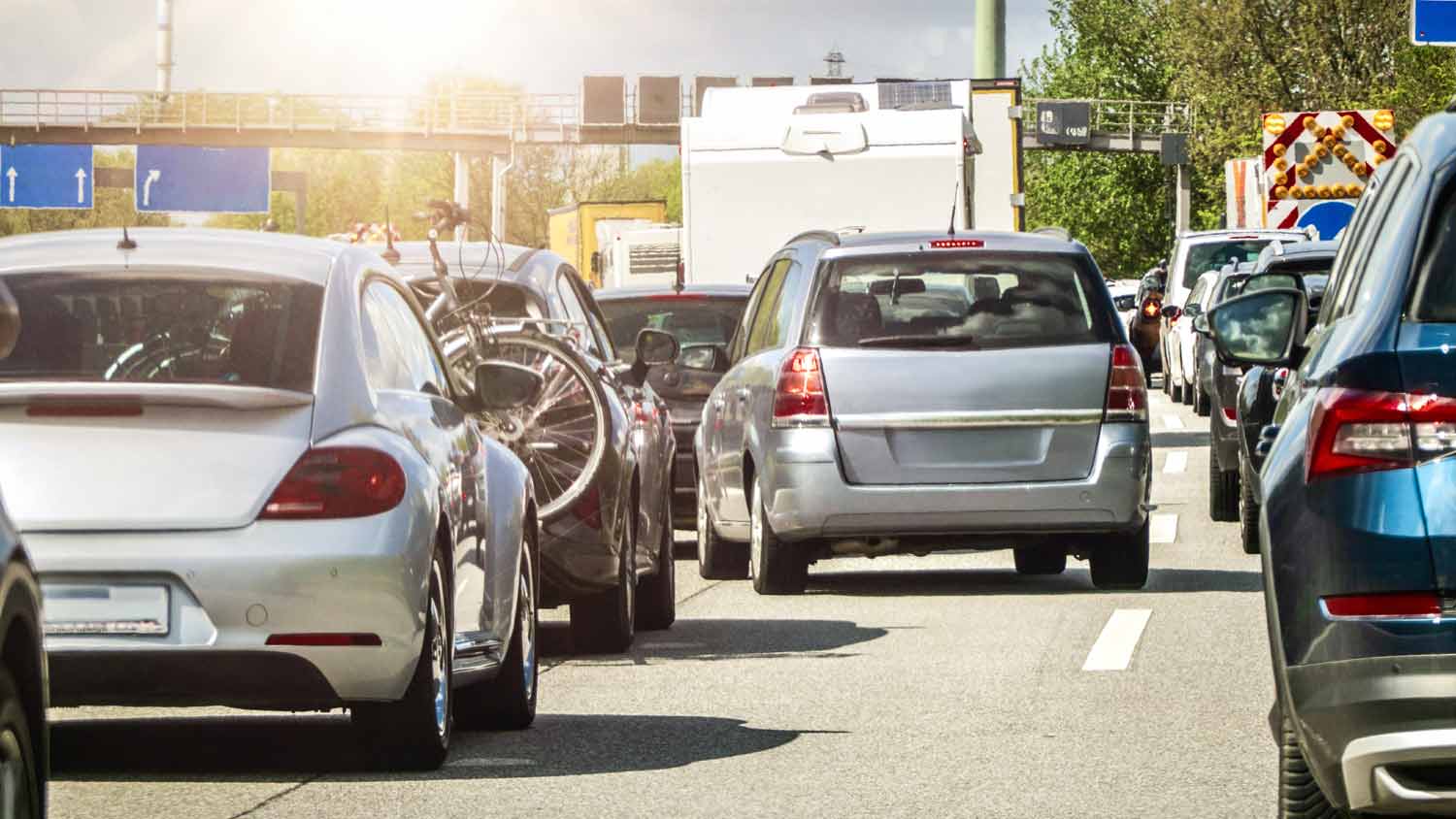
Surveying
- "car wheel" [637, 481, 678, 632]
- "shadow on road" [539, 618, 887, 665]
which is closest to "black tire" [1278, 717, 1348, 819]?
"shadow on road" [539, 618, 887, 665]

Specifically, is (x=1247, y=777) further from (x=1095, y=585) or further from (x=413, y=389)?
(x=1095, y=585)

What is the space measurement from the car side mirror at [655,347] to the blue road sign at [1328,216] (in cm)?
1357

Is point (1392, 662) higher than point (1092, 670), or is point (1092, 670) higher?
point (1392, 662)

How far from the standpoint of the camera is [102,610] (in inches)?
317

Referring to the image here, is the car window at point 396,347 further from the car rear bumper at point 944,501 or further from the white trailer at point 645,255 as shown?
the white trailer at point 645,255

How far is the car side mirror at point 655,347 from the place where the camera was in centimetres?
1456

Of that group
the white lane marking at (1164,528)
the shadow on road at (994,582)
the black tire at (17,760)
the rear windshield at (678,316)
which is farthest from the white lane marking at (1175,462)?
the black tire at (17,760)

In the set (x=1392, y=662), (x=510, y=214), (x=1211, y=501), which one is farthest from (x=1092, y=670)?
(x=510, y=214)

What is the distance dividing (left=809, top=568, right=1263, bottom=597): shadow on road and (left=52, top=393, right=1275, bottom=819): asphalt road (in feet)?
2.39

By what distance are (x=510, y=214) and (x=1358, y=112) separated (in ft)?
343

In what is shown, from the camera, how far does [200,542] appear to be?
26.6ft

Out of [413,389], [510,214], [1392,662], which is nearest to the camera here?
[1392,662]

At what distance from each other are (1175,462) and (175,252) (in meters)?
18.9

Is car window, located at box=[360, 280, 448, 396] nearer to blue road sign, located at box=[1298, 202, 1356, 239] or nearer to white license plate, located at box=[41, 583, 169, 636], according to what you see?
white license plate, located at box=[41, 583, 169, 636]
